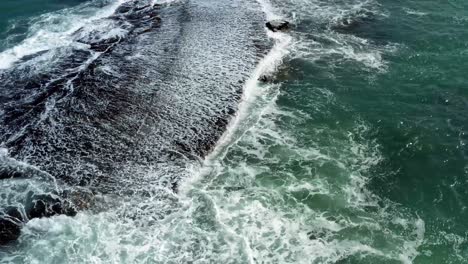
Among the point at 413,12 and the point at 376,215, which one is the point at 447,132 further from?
the point at 413,12

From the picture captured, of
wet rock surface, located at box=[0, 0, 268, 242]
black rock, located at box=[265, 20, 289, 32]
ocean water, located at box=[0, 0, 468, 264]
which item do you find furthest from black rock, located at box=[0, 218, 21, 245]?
black rock, located at box=[265, 20, 289, 32]

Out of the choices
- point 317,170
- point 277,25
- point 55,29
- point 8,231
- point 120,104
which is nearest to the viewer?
point 8,231

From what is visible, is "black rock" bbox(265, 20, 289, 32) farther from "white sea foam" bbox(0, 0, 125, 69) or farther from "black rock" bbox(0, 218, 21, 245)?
"black rock" bbox(0, 218, 21, 245)

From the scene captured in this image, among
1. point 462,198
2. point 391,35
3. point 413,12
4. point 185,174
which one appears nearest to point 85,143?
point 185,174

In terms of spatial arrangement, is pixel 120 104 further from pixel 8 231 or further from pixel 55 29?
pixel 55 29

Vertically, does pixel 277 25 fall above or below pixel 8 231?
above

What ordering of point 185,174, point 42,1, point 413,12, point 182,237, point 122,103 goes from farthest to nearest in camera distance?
1. point 42,1
2. point 413,12
3. point 122,103
4. point 185,174
5. point 182,237

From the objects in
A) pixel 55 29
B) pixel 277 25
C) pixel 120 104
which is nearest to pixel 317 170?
pixel 120 104
